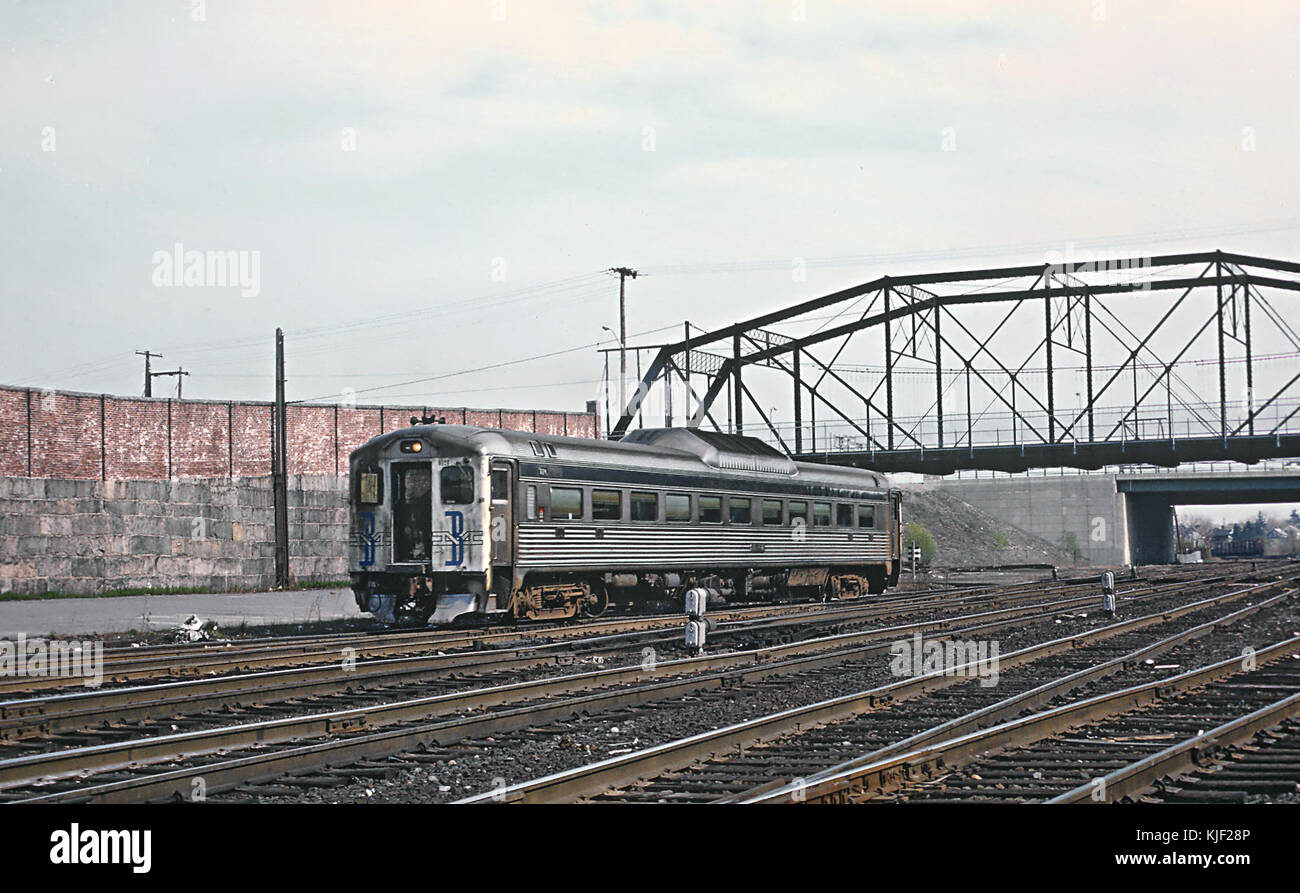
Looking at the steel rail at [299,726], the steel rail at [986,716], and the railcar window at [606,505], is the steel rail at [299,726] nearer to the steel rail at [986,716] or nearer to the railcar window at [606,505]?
the steel rail at [986,716]

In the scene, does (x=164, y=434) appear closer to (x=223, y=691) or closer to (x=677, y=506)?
(x=677, y=506)

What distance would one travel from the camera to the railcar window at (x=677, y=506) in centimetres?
2431

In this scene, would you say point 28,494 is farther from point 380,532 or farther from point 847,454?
point 847,454

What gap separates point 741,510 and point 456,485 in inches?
315

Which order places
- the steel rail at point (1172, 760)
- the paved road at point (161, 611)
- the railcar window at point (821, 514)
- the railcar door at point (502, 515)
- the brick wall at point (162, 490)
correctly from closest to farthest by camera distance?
1. the steel rail at point (1172, 760)
2. the railcar door at point (502, 515)
3. the paved road at point (161, 611)
4. the railcar window at point (821, 514)
5. the brick wall at point (162, 490)

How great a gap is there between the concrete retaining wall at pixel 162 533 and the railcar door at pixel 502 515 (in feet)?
65.2

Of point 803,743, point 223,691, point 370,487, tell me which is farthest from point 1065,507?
point 803,743

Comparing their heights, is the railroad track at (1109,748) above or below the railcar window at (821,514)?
below

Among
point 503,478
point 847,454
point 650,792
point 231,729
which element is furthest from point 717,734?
point 847,454

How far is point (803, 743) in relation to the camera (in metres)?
10.6

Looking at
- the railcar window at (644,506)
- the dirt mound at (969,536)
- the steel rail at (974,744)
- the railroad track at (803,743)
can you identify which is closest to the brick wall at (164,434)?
the railcar window at (644,506)

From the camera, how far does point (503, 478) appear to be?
20.4 meters

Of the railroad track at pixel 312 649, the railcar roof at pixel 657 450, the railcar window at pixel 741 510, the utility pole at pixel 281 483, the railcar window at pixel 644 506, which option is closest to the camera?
the railroad track at pixel 312 649
